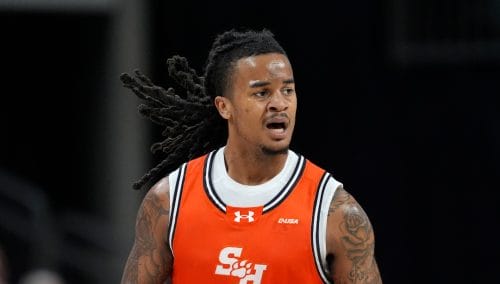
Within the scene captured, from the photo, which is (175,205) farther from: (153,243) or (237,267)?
(237,267)

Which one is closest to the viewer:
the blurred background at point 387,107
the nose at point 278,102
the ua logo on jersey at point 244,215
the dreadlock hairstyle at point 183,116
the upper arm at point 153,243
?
the nose at point 278,102

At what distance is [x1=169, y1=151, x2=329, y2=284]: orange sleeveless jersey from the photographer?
5.57m

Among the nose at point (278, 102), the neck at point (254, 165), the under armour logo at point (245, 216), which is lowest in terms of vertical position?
the under armour logo at point (245, 216)

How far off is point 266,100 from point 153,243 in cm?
78

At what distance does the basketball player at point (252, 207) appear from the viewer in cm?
557

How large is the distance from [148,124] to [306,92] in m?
1.57

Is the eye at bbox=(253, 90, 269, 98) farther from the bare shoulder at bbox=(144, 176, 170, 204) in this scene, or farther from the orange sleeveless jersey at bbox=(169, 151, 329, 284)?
the bare shoulder at bbox=(144, 176, 170, 204)

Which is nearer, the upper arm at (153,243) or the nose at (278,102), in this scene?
the nose at (278,102)

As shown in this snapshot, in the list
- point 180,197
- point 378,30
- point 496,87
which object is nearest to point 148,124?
point 378,30

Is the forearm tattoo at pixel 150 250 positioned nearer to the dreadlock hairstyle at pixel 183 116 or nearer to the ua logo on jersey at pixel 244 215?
the ua logo on jersey at pixel 244 215

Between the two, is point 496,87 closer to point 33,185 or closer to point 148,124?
point 148,124

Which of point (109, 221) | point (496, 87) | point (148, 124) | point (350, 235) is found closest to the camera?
point (350, 235)

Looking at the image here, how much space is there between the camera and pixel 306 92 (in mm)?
11477

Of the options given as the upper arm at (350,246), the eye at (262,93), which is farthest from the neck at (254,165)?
the upper arm at (350,246)
